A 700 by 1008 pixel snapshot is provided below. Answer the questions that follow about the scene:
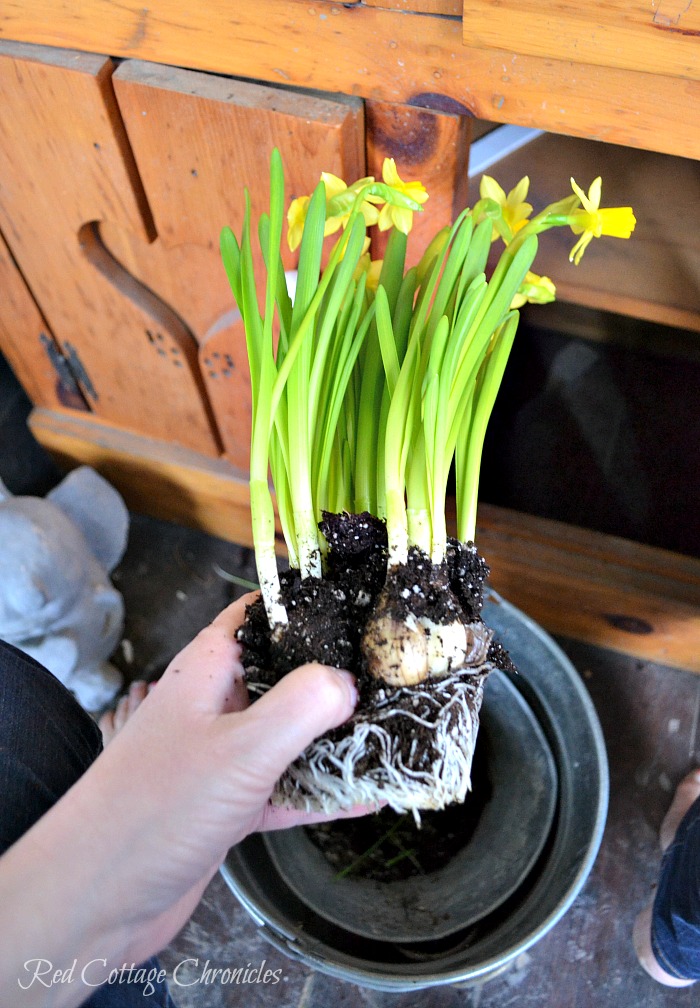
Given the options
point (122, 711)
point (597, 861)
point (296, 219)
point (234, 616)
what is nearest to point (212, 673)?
point (234, 616)

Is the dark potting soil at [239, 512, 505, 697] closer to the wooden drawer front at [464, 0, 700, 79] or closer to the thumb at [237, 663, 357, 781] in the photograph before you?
the thumb at [237, 663, 357, 781]

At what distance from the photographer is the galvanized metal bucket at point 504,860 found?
80cm

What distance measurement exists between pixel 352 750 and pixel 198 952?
695mm

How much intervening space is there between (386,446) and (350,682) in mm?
207

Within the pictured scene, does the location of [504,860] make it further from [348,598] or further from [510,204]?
[510,204]

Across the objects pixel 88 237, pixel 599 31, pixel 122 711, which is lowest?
Answer: pixel 122 711

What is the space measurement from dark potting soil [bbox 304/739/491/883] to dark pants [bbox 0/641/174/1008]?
273mm

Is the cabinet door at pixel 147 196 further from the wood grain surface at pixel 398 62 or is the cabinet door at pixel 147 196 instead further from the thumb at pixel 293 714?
the thumb at pixel 293 714

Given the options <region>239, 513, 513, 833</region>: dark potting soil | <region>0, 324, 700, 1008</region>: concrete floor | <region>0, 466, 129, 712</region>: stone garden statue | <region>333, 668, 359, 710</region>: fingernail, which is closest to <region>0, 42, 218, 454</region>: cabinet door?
<region>0, 466, 129, 712</region>: stone garden statue

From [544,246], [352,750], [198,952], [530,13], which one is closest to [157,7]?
[530,13]

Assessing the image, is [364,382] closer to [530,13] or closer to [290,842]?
[530,13]

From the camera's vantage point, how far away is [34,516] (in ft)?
3.81

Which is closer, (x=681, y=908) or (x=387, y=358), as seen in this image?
(x=387, y=358)

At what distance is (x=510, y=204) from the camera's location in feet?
2.08
